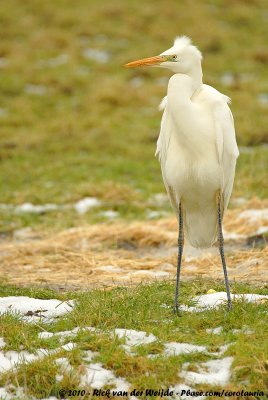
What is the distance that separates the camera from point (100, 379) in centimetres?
450

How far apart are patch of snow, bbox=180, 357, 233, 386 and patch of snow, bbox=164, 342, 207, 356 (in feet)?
0.43

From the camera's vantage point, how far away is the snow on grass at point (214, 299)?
5.48 metres

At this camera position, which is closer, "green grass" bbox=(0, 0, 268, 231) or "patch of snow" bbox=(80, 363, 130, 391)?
"patch of snow" bbox=(80, 363, 130, 391)

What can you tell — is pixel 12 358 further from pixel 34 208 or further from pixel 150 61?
pixel 34 208

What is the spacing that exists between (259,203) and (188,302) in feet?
11.6

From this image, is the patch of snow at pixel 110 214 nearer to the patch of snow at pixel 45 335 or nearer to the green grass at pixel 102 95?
the green grass at pixel 102 95

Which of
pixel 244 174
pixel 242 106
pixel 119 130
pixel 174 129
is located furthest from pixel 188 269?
pixel 242 106

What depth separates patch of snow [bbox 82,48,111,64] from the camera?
16.9 m

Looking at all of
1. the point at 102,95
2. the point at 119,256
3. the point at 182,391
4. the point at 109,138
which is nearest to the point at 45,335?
the point at 182,391

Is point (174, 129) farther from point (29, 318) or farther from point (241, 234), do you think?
point (241, 234)

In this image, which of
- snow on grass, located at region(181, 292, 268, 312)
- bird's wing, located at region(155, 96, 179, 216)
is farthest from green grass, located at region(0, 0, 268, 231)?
snow on grass, located at region(181, 292, 268, 312)

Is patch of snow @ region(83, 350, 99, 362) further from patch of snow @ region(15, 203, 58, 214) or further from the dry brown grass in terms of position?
patch of snow @ region(15, 203, 58, 214)

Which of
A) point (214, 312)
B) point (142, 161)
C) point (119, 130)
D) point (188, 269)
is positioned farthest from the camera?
point (119, 130)

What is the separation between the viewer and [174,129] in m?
5.42
